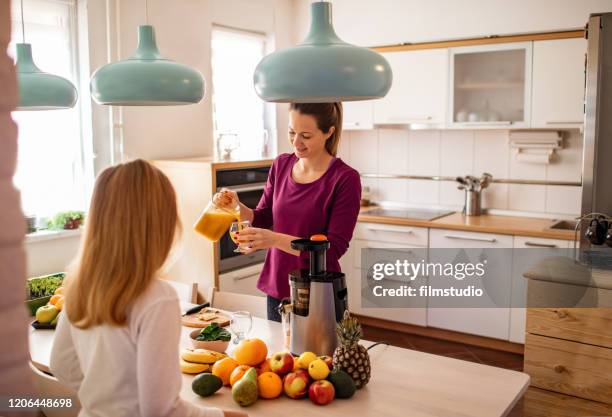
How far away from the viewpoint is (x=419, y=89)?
425 centimetres

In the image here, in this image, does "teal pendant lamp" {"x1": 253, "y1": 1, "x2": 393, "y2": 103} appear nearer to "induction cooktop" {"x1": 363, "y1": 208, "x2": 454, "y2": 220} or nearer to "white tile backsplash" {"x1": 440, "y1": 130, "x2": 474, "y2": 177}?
"induction cooktop" {"x1": 363, "y1": 208, "x2": 454, "y2": 220}

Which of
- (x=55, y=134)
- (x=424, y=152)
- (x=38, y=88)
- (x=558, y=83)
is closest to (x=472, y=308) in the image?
(x=424, y=152)

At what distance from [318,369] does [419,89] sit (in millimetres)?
2981

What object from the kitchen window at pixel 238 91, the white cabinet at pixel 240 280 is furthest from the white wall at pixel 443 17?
the white cabinet at pixel 240 280

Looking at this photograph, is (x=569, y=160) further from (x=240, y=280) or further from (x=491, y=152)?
(x=240, y=280)

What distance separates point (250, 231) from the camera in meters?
2.00

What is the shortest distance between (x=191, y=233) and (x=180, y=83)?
1961mm

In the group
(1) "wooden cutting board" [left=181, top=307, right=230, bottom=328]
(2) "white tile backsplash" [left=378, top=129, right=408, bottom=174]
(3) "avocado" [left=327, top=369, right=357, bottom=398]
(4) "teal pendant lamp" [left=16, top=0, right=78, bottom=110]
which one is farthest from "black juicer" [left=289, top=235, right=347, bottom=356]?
(2) "white tile backsplash" [left=378, top=129, right=408, bottom=174]

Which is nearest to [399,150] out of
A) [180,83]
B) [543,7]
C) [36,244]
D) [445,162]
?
[445,162]

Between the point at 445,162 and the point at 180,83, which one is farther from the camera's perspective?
the point at 445,162

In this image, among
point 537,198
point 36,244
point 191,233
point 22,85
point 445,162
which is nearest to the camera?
point 22,85

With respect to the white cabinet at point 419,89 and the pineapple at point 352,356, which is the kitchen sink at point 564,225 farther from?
the pineapple at point 352,356

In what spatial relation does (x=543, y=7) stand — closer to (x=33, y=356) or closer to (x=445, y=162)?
(x=445, y=162)

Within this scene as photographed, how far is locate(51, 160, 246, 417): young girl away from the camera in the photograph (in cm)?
122
